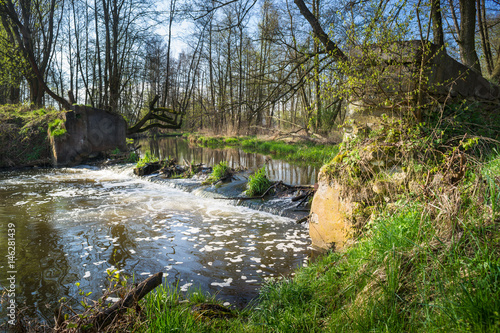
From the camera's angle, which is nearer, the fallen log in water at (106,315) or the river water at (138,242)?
the fallen log in water at (106,315)

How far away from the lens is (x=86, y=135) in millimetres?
16031

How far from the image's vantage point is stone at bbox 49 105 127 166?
15273mm

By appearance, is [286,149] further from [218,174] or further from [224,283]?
[224,283]

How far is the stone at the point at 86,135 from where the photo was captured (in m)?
15.3

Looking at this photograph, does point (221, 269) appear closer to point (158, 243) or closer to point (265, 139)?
point (158, 243)

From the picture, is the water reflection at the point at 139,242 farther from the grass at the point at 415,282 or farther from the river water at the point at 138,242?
the grass at the point at 415,282

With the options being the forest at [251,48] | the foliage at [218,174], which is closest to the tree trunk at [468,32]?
the forest at [251,48]

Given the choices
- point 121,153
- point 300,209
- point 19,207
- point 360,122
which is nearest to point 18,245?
point 19,207

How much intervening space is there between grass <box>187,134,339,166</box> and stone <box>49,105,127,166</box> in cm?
846

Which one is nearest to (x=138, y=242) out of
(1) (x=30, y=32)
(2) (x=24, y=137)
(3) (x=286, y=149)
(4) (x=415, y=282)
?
(4) (x=415, y=282)

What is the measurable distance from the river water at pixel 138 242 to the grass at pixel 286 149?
4.68 m

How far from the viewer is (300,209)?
771 cm

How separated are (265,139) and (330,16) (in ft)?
40.8

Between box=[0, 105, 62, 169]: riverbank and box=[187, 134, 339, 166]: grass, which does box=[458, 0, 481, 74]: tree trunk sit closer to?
box=[187, 134, 339, 166]: grass
